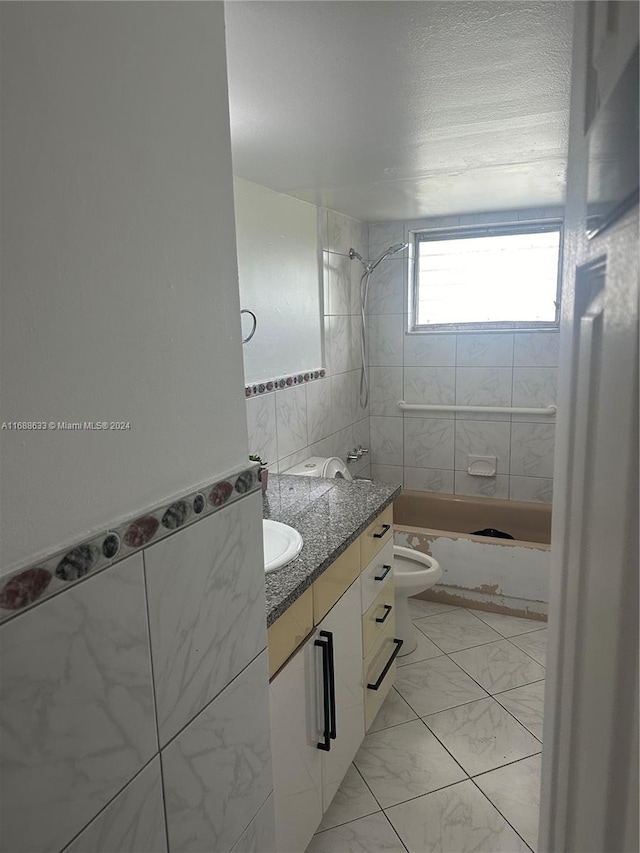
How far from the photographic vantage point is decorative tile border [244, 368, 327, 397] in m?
2.43

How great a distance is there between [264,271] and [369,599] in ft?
4.68

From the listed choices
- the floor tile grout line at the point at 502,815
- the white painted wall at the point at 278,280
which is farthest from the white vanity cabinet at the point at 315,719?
the white painted wall at the point at 278,280

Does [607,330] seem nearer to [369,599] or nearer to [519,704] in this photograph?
[369,599]

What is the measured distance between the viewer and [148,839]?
0.76m

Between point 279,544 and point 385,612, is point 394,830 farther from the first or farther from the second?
point 279,544

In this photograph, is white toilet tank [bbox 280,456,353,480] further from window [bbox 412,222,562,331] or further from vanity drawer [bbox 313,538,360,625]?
window [bbox 412,222,562,331]

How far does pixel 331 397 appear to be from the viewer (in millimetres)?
3246

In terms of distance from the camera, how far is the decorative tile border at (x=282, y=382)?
243cm

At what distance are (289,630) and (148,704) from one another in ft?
2.09

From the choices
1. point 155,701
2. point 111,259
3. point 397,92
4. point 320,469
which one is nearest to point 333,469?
point 320,469

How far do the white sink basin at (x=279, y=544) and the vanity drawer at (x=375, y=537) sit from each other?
280 mm

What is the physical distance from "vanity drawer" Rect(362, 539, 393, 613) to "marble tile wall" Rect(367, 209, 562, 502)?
1683 mm

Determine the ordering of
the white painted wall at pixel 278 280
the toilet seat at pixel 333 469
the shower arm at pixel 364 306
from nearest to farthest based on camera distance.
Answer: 1. the white painted wall at pixel 278 280
2. the toilet seat at pixel 333 469
3. the shower arm at pixel 364 306

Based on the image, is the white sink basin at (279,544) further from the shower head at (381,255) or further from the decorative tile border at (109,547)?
the shower head at (381,255)
